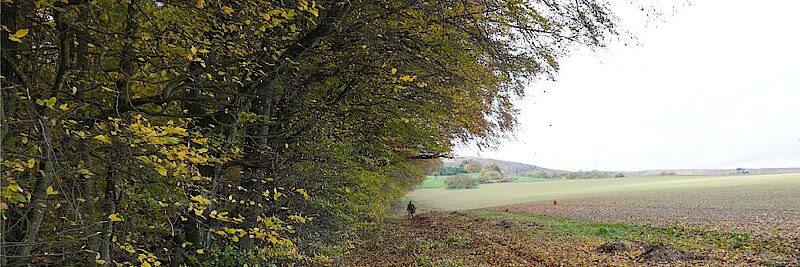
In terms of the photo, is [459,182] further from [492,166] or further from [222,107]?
[222,107]

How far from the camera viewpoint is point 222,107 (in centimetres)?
527

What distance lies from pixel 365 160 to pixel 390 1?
13.9 ft

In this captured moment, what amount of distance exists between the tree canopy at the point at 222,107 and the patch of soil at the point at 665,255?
15.6ft

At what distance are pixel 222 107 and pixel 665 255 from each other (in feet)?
32.4

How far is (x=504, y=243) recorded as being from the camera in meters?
14.5

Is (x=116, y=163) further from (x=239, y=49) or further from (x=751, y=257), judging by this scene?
(x=751, y=257)

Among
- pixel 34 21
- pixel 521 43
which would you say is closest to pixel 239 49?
pixel 34 21

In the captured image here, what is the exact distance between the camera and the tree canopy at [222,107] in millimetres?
3277

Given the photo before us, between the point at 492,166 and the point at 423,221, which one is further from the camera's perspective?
the point at 492,166

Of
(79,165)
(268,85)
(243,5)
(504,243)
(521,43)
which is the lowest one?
(504,243)

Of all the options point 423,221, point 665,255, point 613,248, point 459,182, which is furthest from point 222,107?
point 459,182

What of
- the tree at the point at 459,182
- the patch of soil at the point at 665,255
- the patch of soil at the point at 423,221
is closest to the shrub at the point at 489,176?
the tree at the point at 459,182

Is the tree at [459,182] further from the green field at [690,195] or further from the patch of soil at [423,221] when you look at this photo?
the patch of soil at [423,221]

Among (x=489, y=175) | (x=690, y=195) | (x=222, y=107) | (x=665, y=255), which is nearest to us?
(x=222, y=107)
